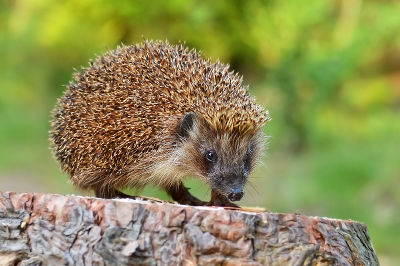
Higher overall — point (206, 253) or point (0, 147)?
point (0, 147)

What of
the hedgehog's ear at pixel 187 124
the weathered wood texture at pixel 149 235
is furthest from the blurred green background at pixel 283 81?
the weathered wood texture at pixel 149 235

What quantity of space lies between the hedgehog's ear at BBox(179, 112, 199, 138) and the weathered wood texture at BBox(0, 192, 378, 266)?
185 cm

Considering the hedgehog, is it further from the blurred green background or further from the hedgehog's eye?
the blurred green background

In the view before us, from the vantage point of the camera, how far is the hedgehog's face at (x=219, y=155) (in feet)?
20.8

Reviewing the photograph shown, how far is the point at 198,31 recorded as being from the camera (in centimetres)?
2211

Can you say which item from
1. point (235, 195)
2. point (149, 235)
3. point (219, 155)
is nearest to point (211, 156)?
point (219, 155)

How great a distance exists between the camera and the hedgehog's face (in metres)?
6.34

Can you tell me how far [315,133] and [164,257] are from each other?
13.7m

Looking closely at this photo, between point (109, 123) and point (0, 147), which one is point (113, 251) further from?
point (0, 147)

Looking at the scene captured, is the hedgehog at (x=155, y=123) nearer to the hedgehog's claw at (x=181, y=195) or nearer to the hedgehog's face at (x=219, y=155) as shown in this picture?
the hedgehog's face at (x=219, y=155)

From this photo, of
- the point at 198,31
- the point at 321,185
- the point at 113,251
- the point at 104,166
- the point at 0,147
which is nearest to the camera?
the point at 113,251

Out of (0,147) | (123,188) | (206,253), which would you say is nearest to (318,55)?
(0,147)

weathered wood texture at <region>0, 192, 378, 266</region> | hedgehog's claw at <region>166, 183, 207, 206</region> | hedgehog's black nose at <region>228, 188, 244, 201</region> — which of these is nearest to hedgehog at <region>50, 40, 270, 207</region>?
hedgehog's black nose at <region>228, 188, 244, 201</region>

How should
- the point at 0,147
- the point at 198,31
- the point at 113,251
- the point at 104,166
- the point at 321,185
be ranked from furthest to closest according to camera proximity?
the point at 198,31
the point at 0,147
the point at 321,185
the point at 104,166
the point at 113,251
